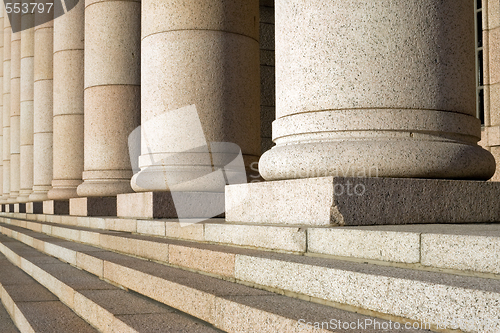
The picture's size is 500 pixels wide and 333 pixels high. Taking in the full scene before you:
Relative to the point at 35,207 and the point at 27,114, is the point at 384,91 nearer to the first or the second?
the point at 35,207

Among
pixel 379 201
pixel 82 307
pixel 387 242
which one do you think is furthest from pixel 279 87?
pixel 82 307

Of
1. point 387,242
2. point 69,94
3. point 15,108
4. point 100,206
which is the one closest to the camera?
point 387,242

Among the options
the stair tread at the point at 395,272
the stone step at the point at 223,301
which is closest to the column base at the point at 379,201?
the stair tread at the point at 395,272

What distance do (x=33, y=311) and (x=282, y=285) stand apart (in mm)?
6441

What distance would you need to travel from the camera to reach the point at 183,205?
17.8 metres

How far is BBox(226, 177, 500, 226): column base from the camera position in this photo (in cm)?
973

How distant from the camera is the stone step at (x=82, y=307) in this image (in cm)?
851

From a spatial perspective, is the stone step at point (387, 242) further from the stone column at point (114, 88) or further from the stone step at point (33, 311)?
the stone column at point (114, 88)

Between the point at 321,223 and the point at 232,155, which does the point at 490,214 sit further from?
the point at 232,155

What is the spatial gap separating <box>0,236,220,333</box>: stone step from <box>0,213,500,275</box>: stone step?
80.2 inches

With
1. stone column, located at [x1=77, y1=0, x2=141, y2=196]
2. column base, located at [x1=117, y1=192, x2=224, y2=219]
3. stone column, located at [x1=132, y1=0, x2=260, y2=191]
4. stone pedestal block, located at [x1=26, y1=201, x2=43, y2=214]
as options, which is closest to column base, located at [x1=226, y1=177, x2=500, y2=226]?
column base, located at [x1=117, y1=192, x2=224, y2=219]

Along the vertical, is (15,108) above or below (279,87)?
above

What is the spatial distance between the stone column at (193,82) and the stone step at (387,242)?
5.50 metres

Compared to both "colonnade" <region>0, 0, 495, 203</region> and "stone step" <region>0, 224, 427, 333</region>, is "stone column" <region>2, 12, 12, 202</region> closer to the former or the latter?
"colonnade" <region>0, 0, 495, 203</region>
